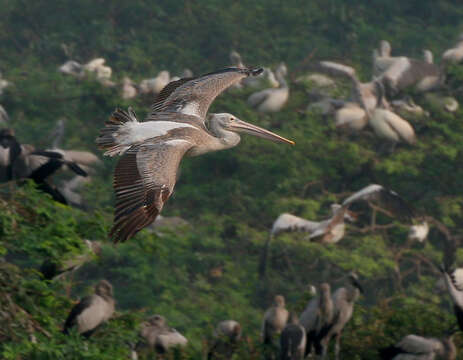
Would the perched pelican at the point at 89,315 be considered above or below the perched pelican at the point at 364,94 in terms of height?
above

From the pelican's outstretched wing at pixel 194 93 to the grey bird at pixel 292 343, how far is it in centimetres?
183

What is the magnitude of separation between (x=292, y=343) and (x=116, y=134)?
7.89 feet

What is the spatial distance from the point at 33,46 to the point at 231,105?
675cm

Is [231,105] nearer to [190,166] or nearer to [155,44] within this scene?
[190,166]

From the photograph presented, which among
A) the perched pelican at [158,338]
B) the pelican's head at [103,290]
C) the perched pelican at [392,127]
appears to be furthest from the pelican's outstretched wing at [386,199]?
the pelican's head at [103,290]

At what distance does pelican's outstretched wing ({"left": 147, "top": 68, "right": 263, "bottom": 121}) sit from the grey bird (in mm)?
1830

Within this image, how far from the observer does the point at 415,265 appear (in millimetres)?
10867

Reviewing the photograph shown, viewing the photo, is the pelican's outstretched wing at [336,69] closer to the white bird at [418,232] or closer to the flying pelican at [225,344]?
the white bird at [418,232]

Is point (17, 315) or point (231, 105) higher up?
point (17, 315)

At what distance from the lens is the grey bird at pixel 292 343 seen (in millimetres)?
7453

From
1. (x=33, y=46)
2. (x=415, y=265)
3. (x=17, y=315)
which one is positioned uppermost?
(x=17, y=315)

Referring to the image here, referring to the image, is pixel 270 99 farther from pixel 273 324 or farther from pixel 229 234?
pixel 273 324

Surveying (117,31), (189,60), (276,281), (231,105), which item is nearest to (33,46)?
(117,31)

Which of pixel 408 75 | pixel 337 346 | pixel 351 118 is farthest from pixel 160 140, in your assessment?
pixel 408 75
